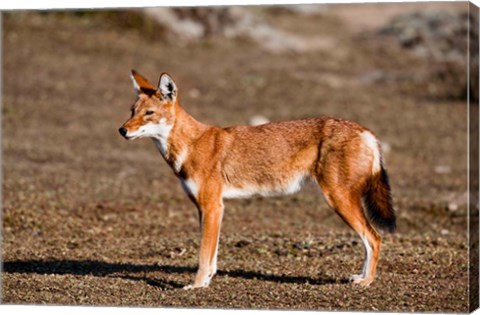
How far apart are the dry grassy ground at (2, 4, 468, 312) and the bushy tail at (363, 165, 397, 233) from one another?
1.78 ft

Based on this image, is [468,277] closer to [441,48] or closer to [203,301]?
[203,301]

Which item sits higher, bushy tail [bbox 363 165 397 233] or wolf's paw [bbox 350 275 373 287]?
bushy tail [bbox 363 165 397 233]

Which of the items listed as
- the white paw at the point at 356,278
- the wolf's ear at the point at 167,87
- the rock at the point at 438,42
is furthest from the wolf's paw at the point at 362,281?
the rock at the point at 438,42

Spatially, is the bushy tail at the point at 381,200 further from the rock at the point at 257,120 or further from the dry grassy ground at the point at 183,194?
the rock at the point at 257,120

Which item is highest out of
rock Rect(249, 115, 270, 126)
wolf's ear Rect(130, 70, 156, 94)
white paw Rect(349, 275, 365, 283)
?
wolf's ear Rect(130, 70, 156, 94)

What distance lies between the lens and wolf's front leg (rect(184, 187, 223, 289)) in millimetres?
9258

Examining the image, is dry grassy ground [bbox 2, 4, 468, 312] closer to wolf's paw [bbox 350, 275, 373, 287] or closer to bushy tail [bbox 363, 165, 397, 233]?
wolf's paw [bbox 350, 275, 373, 287]

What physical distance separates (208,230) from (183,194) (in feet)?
20.7

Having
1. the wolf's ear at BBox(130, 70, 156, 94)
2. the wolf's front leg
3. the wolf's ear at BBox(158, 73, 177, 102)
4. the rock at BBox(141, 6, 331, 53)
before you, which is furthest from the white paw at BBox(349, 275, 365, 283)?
the rock at BBox(141, 6, 331, 53)

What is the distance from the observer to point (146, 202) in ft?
48.4

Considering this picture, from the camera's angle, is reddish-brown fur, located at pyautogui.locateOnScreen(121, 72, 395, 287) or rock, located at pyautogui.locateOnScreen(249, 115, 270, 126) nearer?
reddish-brown fur, located at pyautogui.locateOnScreen(121, 72, 395, 287)

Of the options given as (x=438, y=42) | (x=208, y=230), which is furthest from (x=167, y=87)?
(x=438, y=42)

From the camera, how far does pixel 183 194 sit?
1559 centimetres

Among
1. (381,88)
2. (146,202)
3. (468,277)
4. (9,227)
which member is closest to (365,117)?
(381,88)
